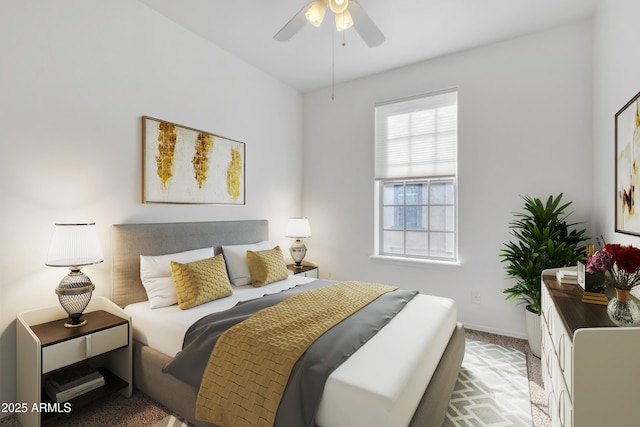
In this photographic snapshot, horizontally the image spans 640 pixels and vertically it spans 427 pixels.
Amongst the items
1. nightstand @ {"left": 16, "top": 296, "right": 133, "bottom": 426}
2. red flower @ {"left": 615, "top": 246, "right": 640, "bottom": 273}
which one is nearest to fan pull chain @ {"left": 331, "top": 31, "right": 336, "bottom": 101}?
red flower @ {"left": 615, "top": 246, "right": 640, "bottom": 273}

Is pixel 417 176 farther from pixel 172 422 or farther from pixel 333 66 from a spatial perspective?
pixel 172 422

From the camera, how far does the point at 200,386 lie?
1.64 metres

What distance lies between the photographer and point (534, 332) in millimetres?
2738

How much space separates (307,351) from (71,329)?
1536 mm

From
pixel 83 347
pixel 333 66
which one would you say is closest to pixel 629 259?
pixel 83 347

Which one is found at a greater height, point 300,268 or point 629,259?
point 629,259

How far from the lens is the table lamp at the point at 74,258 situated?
1916 mm

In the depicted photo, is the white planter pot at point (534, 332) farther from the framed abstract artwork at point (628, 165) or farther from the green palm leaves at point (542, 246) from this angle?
the framed abstract artwork at point (628, 165)

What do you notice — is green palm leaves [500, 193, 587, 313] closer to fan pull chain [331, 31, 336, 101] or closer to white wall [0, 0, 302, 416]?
fan pull chain [331, 31, 336, 101]

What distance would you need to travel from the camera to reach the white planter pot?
270cm

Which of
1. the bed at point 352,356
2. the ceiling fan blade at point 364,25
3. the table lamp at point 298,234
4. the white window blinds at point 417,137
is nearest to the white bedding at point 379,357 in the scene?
the bed at point 352,356

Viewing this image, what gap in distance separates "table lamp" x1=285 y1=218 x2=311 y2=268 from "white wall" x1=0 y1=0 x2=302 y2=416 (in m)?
0.95

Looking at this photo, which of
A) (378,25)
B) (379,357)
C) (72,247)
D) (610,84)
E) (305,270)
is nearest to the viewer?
(379,357)

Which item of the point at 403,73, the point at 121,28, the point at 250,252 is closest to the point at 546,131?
the point at 403,73
